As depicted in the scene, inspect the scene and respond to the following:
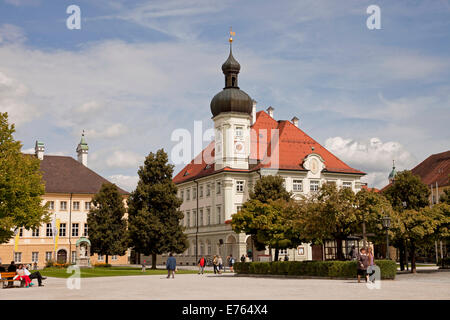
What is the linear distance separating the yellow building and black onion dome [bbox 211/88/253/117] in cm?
2119

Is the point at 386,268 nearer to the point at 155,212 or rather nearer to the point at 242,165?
the point at 155,212

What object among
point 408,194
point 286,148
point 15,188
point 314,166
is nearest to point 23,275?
point 15,188

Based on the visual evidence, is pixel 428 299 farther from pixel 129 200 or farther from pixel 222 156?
pixel 222 156

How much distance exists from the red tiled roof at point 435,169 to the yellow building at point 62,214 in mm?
48182

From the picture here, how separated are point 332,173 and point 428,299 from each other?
56.5m

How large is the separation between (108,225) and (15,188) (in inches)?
1156

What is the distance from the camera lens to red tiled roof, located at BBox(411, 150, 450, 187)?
87.0 m

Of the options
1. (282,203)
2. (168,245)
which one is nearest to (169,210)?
(168,245)

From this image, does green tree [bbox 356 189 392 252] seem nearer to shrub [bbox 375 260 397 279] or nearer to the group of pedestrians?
shrub [bbox 375 260 397 279]

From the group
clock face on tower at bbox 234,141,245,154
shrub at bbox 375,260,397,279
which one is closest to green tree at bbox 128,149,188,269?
clock face on tower at bbox 234,141,245,154

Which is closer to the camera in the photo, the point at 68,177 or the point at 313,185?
the point at 313,185

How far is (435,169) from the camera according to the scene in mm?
90812

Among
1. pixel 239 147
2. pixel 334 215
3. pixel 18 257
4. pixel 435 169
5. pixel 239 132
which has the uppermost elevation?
pixel 239 132

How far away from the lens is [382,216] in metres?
33.9
